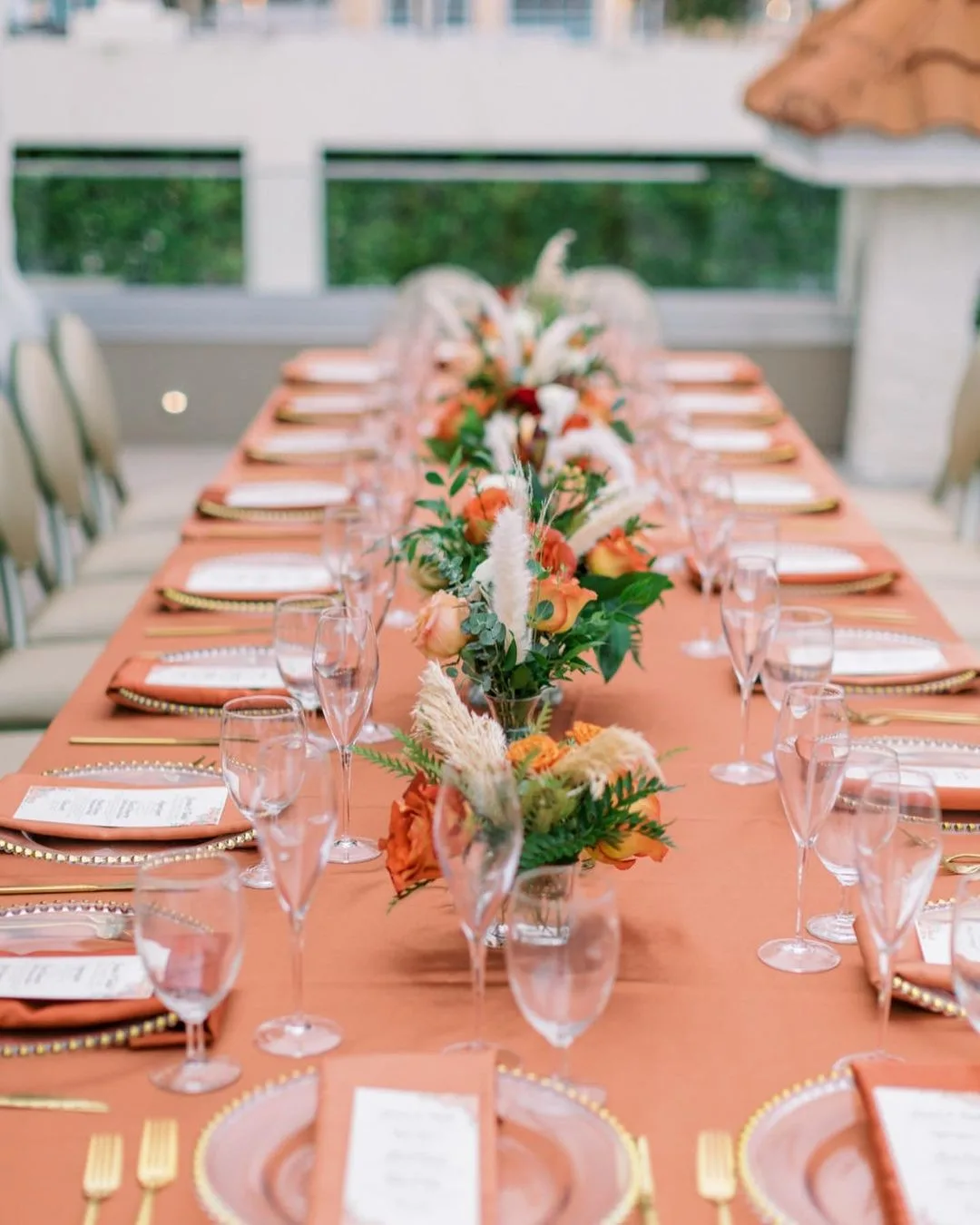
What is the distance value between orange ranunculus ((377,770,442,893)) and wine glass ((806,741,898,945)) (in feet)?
1.20

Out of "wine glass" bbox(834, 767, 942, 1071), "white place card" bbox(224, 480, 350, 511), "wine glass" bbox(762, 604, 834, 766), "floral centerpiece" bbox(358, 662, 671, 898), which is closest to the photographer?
"wine glass" bbox(834, 767, 942, 1071)

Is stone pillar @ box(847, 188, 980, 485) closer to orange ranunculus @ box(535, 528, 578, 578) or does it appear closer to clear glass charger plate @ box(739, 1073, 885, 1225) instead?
orange ranunculus @ box(535, 528, 578, 578)

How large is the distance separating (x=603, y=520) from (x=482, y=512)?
148mm

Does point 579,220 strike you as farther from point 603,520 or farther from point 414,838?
point 414,838

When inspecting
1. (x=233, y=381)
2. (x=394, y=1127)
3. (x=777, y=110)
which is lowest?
(x=233, y=381)

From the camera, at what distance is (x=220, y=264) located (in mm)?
6836

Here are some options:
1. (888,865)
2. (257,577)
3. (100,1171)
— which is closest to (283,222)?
(257,577)

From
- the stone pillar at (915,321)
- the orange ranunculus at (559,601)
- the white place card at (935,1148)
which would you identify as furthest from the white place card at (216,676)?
the stone pillar at (915,321)

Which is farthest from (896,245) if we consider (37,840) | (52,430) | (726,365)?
(37,840)

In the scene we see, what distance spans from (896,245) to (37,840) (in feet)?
16.6

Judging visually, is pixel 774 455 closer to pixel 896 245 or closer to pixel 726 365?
pixel 726 365

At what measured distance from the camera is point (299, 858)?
1419 mm

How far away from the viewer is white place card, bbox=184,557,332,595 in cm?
283

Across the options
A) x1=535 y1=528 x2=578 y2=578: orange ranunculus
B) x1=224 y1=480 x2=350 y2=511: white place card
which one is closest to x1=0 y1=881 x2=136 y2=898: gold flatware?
x1=535 y1=528 x2=578 y2=578: orange ranunculus
